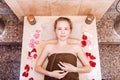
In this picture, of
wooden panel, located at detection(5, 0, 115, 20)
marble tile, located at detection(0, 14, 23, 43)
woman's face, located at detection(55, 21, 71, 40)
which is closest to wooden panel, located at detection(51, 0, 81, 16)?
wooden panel, located at detection(5, 0, 115, 20)

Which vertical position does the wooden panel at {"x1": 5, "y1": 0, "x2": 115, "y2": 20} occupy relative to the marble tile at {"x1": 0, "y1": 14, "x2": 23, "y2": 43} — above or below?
above

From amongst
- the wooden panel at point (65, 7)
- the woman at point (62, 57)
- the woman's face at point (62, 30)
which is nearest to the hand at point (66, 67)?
the woman at point (62, 57)

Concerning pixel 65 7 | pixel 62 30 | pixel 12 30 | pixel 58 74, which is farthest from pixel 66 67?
pixel 12 30

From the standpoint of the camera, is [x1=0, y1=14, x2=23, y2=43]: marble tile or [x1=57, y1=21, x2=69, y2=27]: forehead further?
[x1=0, y1=14, x2=23, y2=43]: marble tile

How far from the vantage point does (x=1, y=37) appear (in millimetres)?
1281

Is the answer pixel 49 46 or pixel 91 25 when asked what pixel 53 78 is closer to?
pixel 49 46

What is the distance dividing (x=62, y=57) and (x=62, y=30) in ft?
0.45

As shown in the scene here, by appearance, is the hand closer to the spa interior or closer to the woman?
the woman

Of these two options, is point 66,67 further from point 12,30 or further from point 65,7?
point 12,30

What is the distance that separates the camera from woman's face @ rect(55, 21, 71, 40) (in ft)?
3.34

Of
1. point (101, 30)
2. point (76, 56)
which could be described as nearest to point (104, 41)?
point (101, 30)

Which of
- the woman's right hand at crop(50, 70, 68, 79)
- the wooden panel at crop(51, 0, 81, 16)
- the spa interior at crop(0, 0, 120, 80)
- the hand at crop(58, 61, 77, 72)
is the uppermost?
the wooden panel at crop(51, 0, 81, 16)

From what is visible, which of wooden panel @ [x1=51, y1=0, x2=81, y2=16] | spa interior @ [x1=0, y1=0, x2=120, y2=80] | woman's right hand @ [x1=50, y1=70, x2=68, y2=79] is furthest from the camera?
spa interior @ [x1=0, y1=0, x2=120, y2=80]

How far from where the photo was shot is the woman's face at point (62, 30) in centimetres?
102
